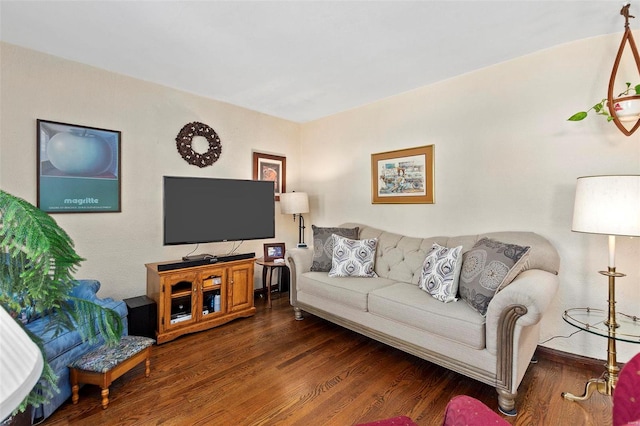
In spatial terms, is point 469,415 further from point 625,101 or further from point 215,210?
point 215,210

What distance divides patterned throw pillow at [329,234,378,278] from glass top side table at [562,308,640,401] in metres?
1.57

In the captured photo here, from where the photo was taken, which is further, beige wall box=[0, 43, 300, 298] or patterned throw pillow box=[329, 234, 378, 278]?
patterned throw pillow box=[329, 234, 378, 278]

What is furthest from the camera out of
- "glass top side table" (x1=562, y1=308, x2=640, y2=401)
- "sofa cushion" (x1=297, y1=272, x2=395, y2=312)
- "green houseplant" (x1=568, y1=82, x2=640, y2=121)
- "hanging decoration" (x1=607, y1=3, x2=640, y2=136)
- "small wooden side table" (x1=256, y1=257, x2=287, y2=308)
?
"small wooden side table" (x1=256, y1=257, x2=287, y2=308)

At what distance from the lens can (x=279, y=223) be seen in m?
4.23

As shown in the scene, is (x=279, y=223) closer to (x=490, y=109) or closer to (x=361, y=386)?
(x=361, y=386)

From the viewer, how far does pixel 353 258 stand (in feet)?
9.86

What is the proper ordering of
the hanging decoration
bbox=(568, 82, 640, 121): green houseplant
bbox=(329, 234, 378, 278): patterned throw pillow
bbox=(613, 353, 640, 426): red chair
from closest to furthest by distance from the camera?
bbox=(613, 353, 640, 426): red chair < the hanging decoration < bbox=(568, 82, 640, 121): green houseplant < bbox=(329, 234, 378, 278): patterned throw pillow

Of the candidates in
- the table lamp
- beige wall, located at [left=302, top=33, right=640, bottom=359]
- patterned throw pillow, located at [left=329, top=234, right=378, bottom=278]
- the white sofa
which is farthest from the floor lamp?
the table lamp

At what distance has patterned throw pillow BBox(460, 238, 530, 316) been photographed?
77.5 inches

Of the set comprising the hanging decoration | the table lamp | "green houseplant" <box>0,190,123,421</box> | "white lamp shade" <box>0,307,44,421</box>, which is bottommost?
"white lamp shade" <box>0,307,44,421</box>

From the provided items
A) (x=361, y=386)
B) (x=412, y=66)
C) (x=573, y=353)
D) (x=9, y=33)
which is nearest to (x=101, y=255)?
(x=9, y=33)

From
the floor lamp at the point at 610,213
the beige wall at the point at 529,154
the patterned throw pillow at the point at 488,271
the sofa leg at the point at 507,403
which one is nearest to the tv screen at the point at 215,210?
the beige wall at the point at 529,154

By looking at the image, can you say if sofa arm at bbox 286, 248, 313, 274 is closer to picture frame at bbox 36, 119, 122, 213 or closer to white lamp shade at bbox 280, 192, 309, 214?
white lamp shade at bbox 280, 192, 309, 214

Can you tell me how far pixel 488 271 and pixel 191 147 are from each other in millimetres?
3126
